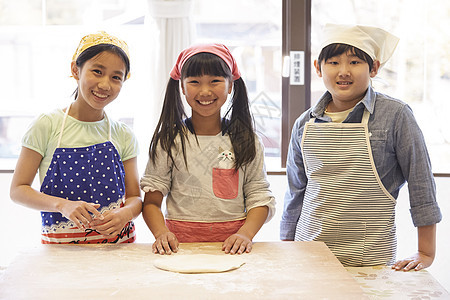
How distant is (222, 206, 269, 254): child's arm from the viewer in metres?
1.38

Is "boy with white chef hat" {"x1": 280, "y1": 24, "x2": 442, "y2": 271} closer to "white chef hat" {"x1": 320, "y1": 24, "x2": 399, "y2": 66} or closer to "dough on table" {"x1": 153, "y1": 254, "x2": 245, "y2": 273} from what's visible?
"white chef hat" {"x1": 320, "y1": 24, "x2": 399, "y2": 66}

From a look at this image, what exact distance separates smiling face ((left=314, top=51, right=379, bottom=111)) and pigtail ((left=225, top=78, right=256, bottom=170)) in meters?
0.27

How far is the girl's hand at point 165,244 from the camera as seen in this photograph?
136 cm

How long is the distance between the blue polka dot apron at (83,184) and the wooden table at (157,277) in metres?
0.19

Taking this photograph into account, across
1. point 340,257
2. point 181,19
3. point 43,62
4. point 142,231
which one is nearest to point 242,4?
point 181,19

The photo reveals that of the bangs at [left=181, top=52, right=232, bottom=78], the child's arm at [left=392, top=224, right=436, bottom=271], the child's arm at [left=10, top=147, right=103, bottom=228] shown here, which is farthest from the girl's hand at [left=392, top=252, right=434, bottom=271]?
the child's arm at [left=10, top=147, right=103, bottom=228]

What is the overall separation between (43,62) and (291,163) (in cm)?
186

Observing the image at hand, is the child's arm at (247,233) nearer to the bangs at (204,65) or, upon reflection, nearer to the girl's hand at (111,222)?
the girl's hand at (111,222)

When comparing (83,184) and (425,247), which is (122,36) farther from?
(425,247)

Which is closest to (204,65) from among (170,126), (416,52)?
(170,126)

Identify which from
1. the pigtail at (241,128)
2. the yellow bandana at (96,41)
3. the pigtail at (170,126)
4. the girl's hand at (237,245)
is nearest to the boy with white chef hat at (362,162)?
the pigtail at (241,128)

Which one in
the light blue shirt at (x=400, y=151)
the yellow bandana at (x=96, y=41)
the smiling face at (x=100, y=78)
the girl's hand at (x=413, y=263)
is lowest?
the girl's hand at (x=413, y=263)

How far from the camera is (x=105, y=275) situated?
3.87 feet

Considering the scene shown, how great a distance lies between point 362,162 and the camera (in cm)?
153
